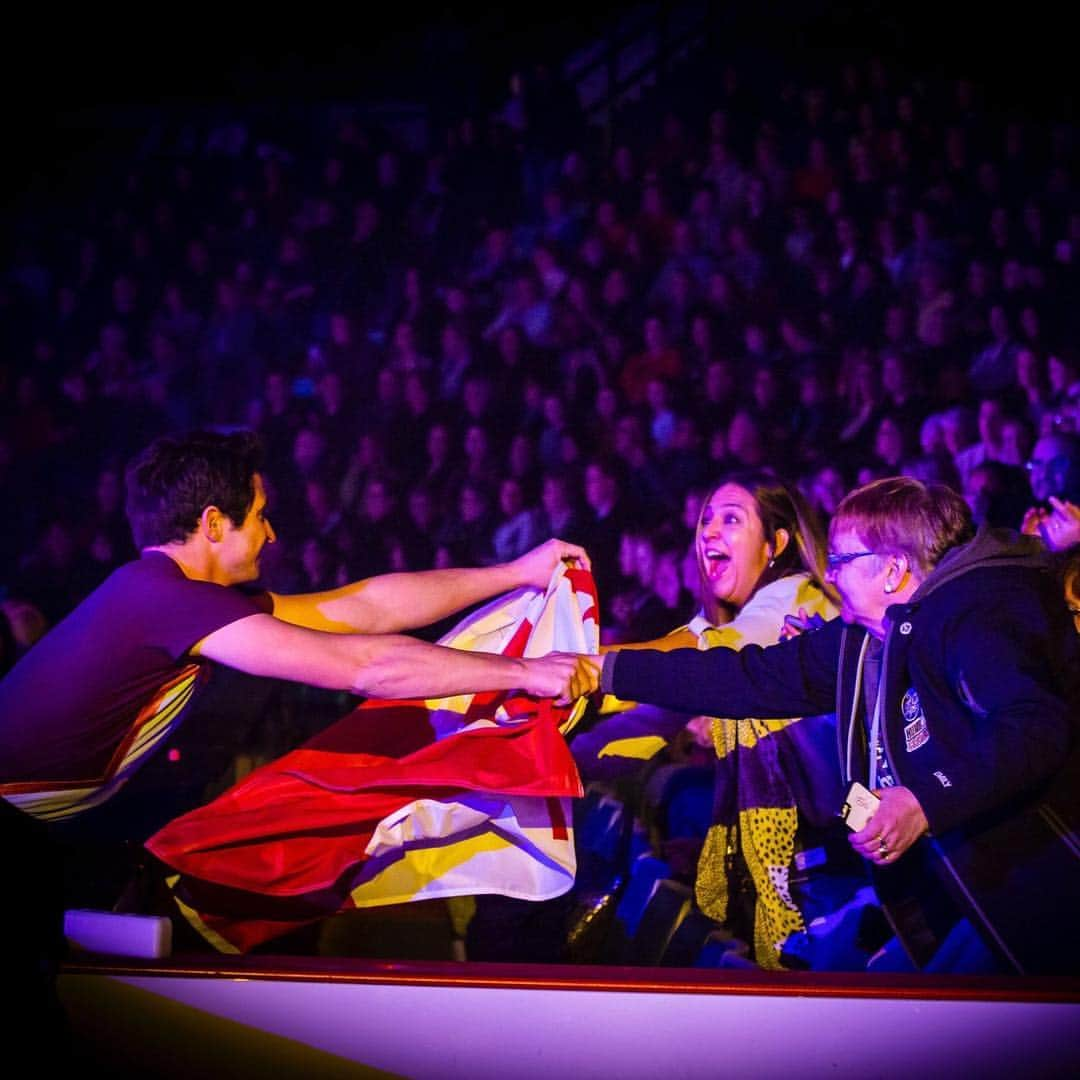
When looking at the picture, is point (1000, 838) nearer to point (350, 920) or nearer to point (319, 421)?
point (350, 920)

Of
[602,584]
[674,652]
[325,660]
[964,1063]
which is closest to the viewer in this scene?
[964,1063]

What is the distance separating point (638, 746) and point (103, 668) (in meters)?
1.63

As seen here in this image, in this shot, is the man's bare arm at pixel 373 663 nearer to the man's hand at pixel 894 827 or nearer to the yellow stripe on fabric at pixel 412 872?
the yellow stripe on fabric at pixel 412 872

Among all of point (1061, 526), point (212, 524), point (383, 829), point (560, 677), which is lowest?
point (383, 829)

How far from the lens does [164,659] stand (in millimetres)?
2740

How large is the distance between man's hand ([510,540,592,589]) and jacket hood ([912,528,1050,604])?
1.12m

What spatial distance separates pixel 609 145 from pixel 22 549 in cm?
281

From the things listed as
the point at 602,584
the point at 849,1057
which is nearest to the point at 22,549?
the point at 602,584

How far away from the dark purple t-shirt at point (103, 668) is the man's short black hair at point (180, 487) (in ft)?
0.66

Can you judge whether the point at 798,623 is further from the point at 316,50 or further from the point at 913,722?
the point at 316,50

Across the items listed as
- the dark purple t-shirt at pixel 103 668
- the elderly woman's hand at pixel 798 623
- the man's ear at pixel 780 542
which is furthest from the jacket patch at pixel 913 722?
the dark purple t-shirt at pixel 103 668

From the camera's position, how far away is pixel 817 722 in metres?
3.02

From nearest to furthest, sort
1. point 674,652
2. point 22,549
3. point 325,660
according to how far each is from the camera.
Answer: point 325,660 → point 674,652 → point 22,549

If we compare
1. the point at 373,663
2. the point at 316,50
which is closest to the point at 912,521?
the point at 373,663
